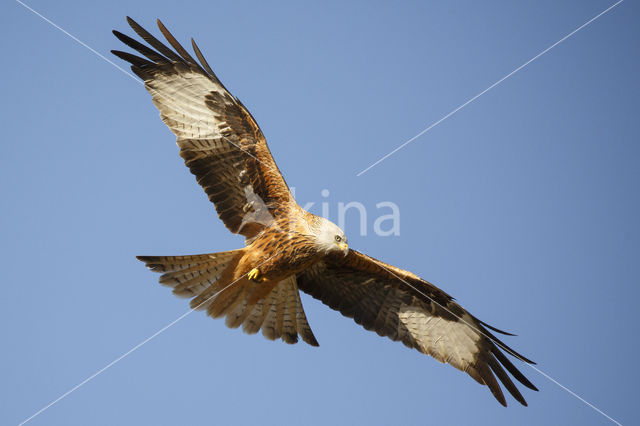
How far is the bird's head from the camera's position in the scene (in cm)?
754

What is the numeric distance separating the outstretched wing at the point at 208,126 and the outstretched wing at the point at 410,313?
161 centimetres

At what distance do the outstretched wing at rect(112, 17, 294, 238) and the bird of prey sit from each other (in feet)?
0.04

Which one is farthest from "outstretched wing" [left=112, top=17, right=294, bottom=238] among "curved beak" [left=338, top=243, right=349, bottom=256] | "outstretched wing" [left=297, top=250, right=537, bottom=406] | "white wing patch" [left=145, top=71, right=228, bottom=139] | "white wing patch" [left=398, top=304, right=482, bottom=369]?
"white wing patch" [left=398, top=304, right=482, bottom=369]

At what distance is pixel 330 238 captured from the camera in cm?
754

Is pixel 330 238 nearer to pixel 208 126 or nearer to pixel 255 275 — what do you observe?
pixel 255 275

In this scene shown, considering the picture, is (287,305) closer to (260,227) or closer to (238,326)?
(238,326)

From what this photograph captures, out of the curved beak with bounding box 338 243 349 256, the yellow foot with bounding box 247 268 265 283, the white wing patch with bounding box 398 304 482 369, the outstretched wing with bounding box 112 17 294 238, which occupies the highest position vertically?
the outstretched wing with bounding box 112 17 294 238

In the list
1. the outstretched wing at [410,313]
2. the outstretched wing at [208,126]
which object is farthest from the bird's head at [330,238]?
the outstretched wing at [410,313]

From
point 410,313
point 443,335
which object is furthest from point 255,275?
point 443,335

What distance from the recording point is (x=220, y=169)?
7922 millimetres

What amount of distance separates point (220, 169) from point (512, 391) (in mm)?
4792

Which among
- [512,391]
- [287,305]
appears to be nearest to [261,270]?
[287,305]

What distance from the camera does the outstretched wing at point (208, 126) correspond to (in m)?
7.70

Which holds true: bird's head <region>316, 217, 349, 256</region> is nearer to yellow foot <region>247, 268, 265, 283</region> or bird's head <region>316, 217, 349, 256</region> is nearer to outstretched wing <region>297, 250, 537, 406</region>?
yellow foot <region>247, 268, 265, 283</region>
